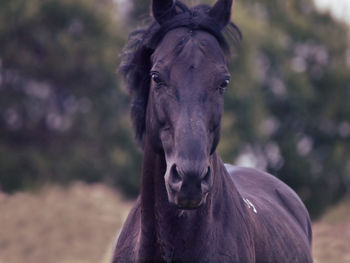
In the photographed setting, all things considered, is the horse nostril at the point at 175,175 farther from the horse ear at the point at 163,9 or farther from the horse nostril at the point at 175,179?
the horse ear at the point at 163,9

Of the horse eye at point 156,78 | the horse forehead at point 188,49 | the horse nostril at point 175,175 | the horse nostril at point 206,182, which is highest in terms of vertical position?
the horse forehead at point 188,49

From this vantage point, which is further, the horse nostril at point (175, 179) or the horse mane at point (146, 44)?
the horse mane at point (146, 44)

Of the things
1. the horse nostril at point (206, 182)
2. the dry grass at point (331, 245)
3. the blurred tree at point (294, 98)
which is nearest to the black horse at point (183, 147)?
the horse nostril at point (206, 182)

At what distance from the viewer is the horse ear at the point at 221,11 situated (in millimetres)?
4340

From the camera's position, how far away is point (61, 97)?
25.6m

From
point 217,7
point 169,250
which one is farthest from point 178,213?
point 217,7

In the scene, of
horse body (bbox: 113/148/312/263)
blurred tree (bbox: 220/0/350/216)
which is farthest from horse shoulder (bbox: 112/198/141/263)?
blurred tree (bbox: 220/0/350/216)

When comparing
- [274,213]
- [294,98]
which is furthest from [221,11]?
[294,98]

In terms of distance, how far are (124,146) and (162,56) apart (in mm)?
22662

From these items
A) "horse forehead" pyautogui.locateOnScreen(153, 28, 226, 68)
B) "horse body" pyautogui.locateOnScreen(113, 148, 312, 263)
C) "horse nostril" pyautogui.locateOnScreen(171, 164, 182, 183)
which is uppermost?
"horse forehead" pyautogui.locateOnScreen(153, 28, 226, 68)

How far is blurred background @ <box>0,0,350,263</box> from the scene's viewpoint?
2438 centimetres

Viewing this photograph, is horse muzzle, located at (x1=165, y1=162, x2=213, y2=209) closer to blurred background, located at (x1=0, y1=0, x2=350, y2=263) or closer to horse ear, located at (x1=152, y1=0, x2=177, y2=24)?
horse ear, located at (x1=152, y1=0, x2=177, y2=24)

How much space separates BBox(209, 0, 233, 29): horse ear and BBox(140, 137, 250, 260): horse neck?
3.16ft

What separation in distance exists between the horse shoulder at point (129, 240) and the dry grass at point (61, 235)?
6.25 meters
